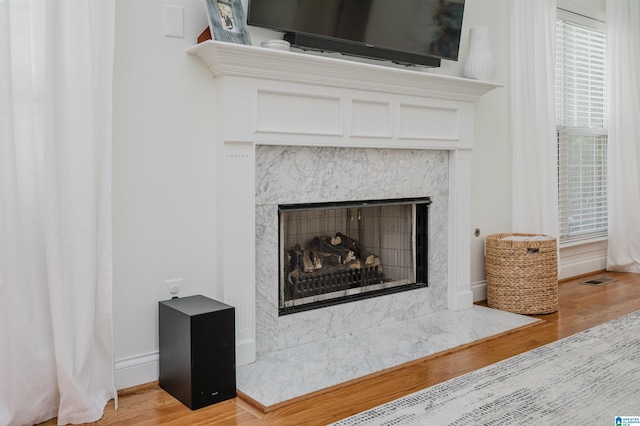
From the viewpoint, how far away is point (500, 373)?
2.40 m

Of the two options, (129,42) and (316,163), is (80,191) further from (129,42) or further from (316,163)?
(316,163)

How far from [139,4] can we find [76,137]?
63 cm

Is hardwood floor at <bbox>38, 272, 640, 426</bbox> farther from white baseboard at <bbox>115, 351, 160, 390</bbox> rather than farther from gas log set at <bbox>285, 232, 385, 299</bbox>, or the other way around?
gas log set at <bbox>285, 232, 385, 299</bbox>

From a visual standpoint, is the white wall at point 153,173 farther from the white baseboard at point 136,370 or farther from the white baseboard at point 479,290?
the white baseboard at point 479,290

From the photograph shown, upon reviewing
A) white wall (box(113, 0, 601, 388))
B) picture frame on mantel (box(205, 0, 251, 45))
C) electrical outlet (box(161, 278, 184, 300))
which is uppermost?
picture frame on mantel (box(205, 0, 251, 45))

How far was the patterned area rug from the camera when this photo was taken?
1.96 m

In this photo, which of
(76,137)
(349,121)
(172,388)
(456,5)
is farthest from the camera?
(456,5)

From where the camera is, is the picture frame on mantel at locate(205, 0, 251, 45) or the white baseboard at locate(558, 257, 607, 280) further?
the white baseboard at locate(558, 257, 607, 280)

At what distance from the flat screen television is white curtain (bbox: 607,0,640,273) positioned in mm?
1943

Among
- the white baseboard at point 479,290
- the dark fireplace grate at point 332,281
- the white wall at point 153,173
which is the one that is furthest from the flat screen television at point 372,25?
the white baseboard at point 479,290

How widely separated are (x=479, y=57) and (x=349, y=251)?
140cm

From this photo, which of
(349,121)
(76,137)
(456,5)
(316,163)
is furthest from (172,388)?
(456,5)

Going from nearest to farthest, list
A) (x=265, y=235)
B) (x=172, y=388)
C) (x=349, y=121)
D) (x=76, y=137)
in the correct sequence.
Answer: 1. (x=76, y=137)
2. (x=172, y=388)
3. (x=265, y=235)
4. (x=349, y=121)

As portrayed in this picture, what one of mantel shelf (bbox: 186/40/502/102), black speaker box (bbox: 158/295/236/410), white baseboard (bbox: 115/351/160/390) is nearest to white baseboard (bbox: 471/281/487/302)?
mantel shelf (bbox: 186/40/502/102)
